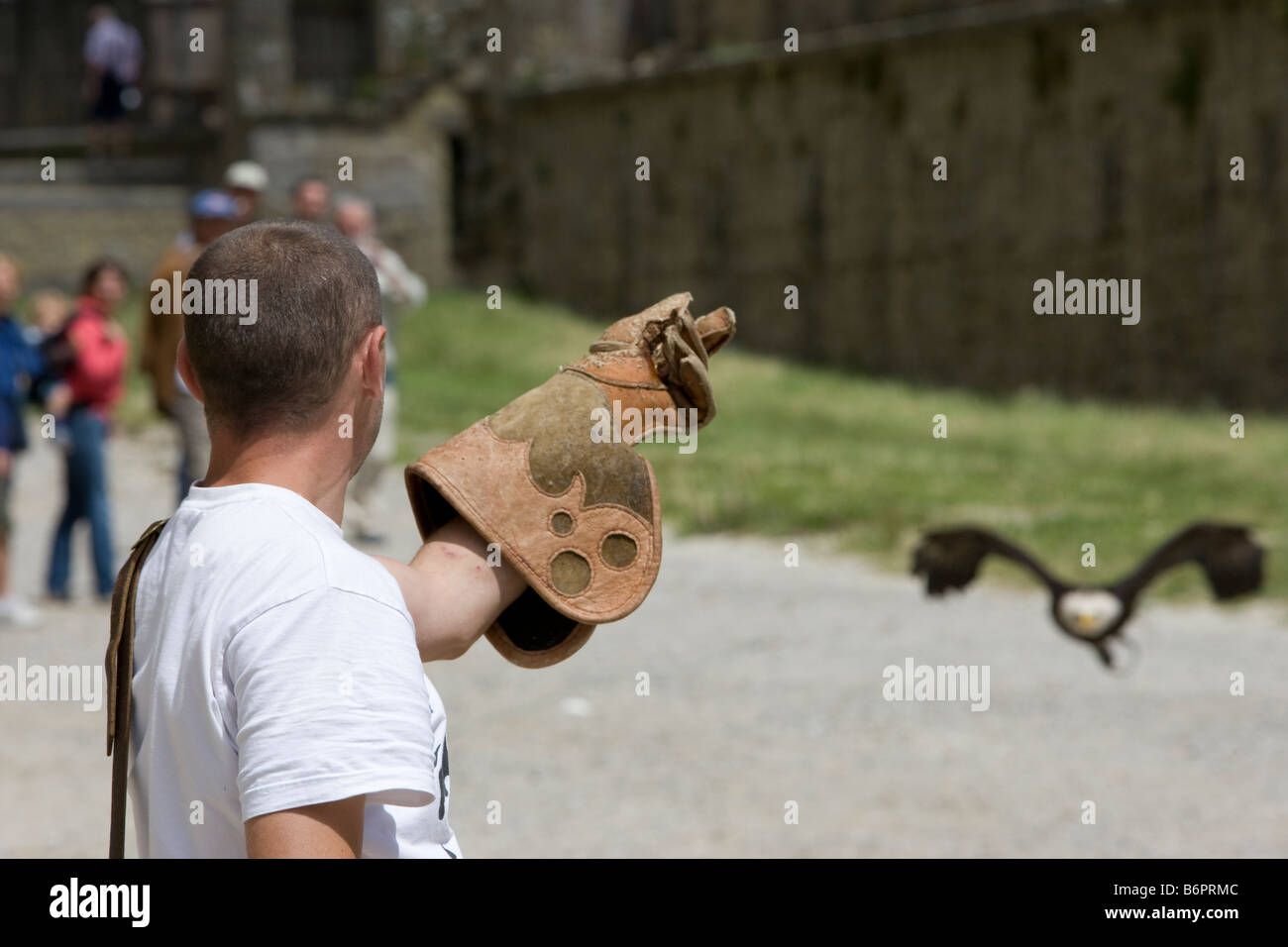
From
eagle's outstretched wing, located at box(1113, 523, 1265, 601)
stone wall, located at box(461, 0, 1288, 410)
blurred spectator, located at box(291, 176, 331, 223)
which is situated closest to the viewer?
eagle's outstretched wing, located at box(1113, 523, 1265, 601)

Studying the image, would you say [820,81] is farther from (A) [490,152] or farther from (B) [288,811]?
(B) [288,811]

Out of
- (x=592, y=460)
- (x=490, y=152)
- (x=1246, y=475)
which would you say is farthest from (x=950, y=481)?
(x=490, y=152)

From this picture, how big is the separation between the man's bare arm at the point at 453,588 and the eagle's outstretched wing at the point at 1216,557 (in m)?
5.57

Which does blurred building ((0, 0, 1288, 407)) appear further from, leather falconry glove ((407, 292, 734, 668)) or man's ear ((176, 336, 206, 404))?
man's ear ((176, 336, 206, 404))

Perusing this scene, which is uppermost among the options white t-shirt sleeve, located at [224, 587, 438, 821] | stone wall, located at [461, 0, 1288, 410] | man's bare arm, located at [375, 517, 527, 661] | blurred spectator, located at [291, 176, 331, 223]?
stone wall, located at [461, 0, 1288, 410]

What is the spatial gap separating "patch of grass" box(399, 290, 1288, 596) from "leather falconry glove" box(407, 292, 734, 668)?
8.03 m

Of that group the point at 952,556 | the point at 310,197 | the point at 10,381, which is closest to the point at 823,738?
the point at 952,556

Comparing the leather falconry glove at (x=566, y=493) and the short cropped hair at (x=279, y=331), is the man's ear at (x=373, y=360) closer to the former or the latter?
the short cropped hair at (x=279, y=331)

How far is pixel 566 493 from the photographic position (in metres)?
2.09

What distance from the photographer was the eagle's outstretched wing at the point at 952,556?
7.96m

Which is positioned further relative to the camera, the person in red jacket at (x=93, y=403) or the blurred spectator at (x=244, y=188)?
the person in red jacket at (x=93, y=403)

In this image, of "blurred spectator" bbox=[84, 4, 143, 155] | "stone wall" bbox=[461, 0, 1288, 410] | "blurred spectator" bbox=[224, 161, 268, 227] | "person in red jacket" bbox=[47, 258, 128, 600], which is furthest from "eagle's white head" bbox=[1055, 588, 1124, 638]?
"blurred spectator" bbox=[84, 4, 143, 155]

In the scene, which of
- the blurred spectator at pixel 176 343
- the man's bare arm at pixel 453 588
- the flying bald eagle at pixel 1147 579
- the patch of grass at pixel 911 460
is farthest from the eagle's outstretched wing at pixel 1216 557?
the man's bare arm at pixel 453 588

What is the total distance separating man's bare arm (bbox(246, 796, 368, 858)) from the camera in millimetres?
1595
